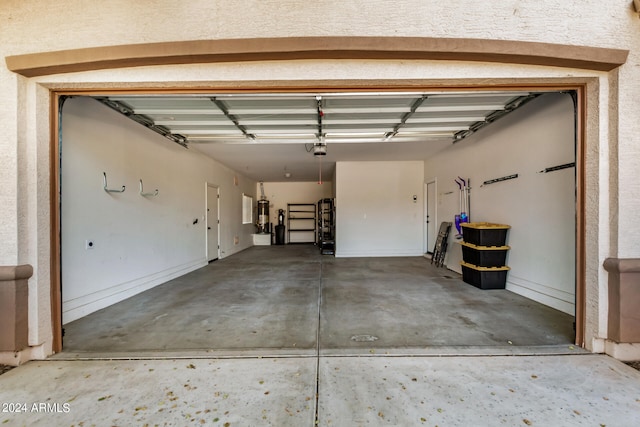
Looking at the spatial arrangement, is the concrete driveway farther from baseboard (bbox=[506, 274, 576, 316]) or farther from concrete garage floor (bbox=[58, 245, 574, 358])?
baseboard (bbox=[506, 274, 576, 316])

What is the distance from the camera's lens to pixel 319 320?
9.61 feet

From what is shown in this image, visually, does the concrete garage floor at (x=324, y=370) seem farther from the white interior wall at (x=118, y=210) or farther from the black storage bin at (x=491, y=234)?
the black storage bin at (x=491, y=234)

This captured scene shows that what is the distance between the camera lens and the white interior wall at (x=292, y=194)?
11.5 meters

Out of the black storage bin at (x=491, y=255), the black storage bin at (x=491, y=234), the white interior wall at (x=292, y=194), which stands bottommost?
the black storage bin at (x=491, y=255)

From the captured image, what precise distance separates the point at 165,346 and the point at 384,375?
1.91 m

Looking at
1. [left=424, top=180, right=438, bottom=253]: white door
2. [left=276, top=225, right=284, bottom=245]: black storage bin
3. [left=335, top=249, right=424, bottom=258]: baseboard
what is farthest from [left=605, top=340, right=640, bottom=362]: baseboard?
[left=276, top=225, right=284, bottom=245]: black storage bin

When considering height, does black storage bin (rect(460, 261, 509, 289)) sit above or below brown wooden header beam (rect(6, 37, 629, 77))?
below

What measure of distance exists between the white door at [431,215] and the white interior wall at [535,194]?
188 centimetres

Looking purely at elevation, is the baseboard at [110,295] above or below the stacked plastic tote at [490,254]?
below

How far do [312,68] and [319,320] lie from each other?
2.47 meters

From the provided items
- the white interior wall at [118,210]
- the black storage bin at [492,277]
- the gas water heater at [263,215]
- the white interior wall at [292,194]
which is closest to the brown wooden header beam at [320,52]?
the white interior wall at [118,210]

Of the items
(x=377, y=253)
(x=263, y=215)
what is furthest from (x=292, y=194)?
(x=377, y=253)

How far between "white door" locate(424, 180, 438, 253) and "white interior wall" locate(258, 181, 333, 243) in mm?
5105

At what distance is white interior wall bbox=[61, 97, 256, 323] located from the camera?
2.99 metres
